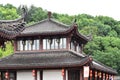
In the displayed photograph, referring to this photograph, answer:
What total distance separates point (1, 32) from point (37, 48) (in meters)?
28.6

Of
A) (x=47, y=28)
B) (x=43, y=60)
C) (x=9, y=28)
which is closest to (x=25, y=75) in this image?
(x=43, y=60)

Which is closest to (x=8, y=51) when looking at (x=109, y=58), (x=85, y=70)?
(x=109, y=58)

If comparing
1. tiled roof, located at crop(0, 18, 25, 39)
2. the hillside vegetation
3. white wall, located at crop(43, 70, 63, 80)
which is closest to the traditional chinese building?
white wall, located at crop(43, 70, 63, 80)

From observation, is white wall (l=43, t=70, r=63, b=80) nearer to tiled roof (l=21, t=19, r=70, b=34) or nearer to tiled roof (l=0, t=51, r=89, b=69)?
tiled roof (l=0, t=51, r=89, b=69)

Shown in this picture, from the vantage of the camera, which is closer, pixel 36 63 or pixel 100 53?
pixel 36 63

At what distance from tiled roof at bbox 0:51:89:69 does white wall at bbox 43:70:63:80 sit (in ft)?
3.41

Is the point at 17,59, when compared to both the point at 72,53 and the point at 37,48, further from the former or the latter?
the point at 72,53

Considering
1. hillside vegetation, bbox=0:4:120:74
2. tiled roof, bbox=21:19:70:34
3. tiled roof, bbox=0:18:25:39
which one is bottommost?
hillside vegetation, bbox=0:4:120:74

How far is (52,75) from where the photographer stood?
41.9m

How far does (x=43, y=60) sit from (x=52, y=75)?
1701 millimetres

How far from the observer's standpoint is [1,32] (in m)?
16.6

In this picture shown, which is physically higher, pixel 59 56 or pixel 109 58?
pixel 59 56

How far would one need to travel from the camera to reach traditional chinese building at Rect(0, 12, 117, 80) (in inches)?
1593

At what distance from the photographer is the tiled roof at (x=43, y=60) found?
39.9 metres
